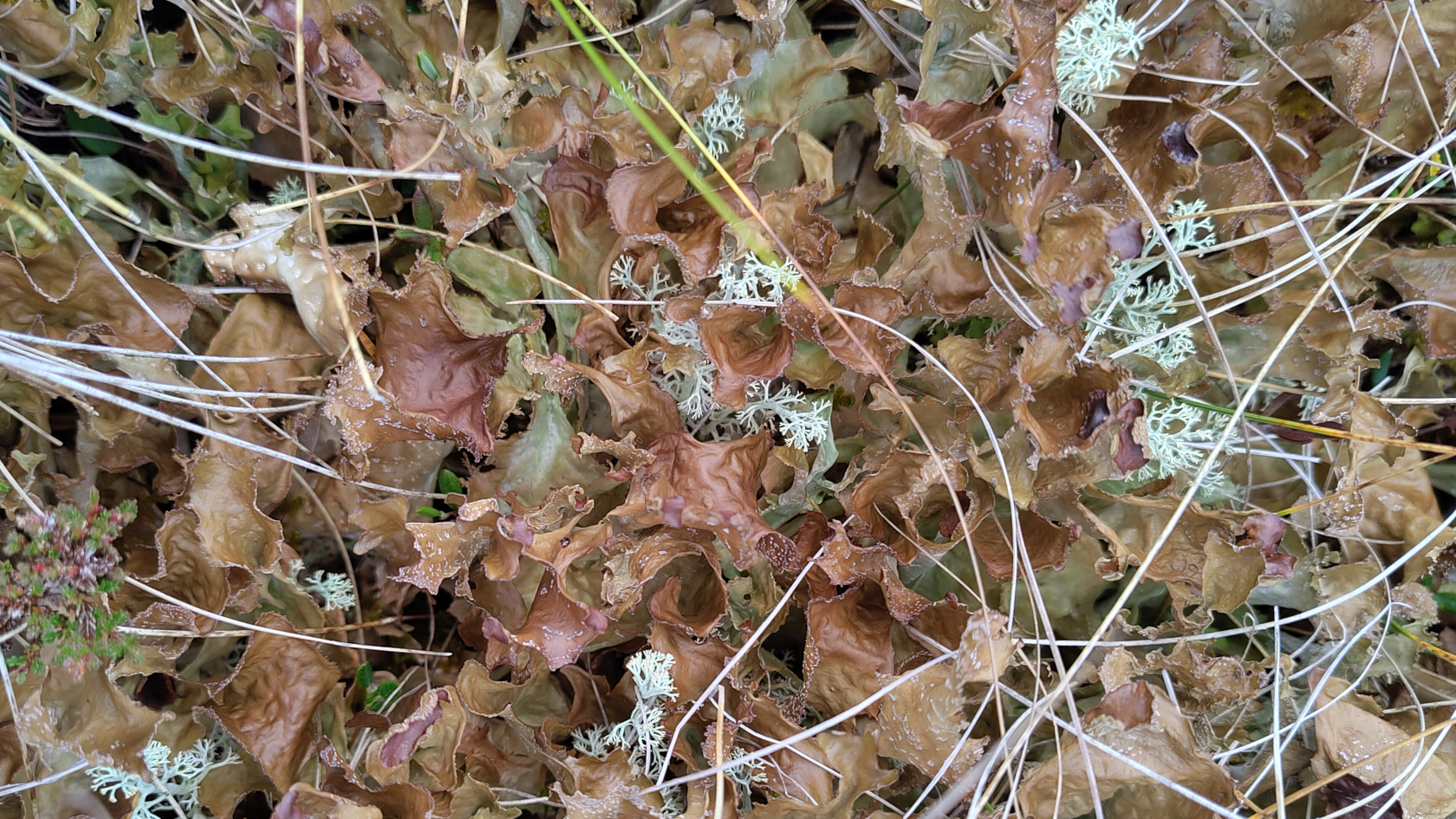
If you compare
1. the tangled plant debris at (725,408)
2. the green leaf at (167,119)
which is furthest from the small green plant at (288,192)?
the green leaf at (167,119)

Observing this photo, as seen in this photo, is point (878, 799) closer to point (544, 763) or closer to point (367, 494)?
point (544, 763)

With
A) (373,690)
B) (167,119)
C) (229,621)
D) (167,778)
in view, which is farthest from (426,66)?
(167,778)

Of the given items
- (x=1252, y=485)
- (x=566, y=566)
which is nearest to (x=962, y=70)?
(x=1252, y=485)

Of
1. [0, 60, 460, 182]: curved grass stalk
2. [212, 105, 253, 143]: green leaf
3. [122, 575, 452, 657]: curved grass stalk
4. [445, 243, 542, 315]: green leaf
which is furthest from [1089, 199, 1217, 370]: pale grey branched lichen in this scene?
[212, 105, 253, 143]: green leaf

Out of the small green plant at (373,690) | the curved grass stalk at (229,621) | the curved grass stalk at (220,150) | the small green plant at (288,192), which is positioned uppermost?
the curved grass stalk at (220,150)

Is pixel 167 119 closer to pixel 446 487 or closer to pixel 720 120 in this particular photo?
pixel 446 487

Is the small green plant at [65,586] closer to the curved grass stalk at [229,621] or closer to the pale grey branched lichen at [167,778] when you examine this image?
the curved grass stalk at [229,621]

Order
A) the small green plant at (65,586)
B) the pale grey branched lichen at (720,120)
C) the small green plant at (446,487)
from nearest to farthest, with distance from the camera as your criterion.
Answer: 1. the small green plant at (65,586)
2. the pale grey branched lichen at (720,120)
3. the small green plant at (446,487)
